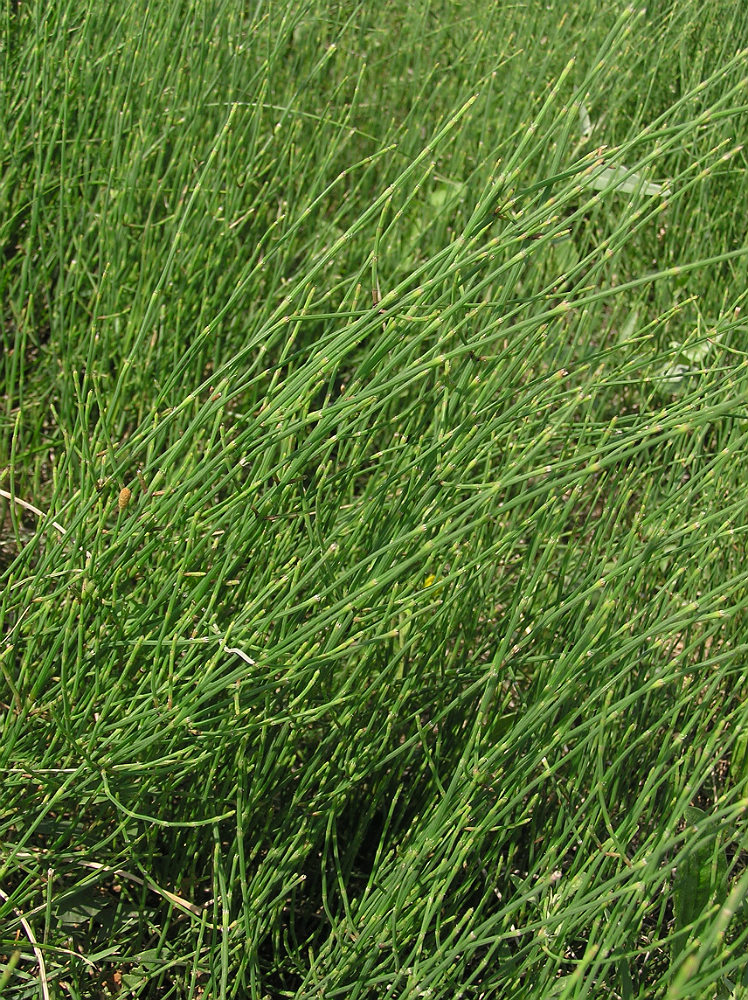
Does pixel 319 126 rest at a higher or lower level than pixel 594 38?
lower

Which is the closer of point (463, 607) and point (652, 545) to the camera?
point (652, 545)

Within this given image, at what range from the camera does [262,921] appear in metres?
1.20

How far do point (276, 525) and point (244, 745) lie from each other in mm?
291

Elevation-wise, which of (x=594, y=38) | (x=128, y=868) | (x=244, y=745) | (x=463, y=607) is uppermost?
(x=594, y=38)


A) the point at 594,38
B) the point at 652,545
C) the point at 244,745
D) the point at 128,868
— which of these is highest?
the point at 594,38

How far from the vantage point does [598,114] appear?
2477mm

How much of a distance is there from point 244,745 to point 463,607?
0.37 m

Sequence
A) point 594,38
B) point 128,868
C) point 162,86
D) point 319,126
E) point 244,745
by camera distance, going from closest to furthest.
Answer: point 244,745, point 128,868, point 162,86, point 319,126, point 594,38

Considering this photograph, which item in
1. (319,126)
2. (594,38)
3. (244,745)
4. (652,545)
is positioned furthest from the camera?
(594,38)

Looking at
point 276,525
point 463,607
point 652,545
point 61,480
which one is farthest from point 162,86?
point 652,545

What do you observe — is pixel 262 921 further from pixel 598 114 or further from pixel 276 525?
pixel 598 114

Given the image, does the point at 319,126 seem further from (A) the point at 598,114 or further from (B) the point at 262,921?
(B) the point at 262,921

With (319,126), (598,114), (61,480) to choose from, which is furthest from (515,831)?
(598,114)

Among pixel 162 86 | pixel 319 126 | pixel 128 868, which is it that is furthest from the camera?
pixel 319 126
